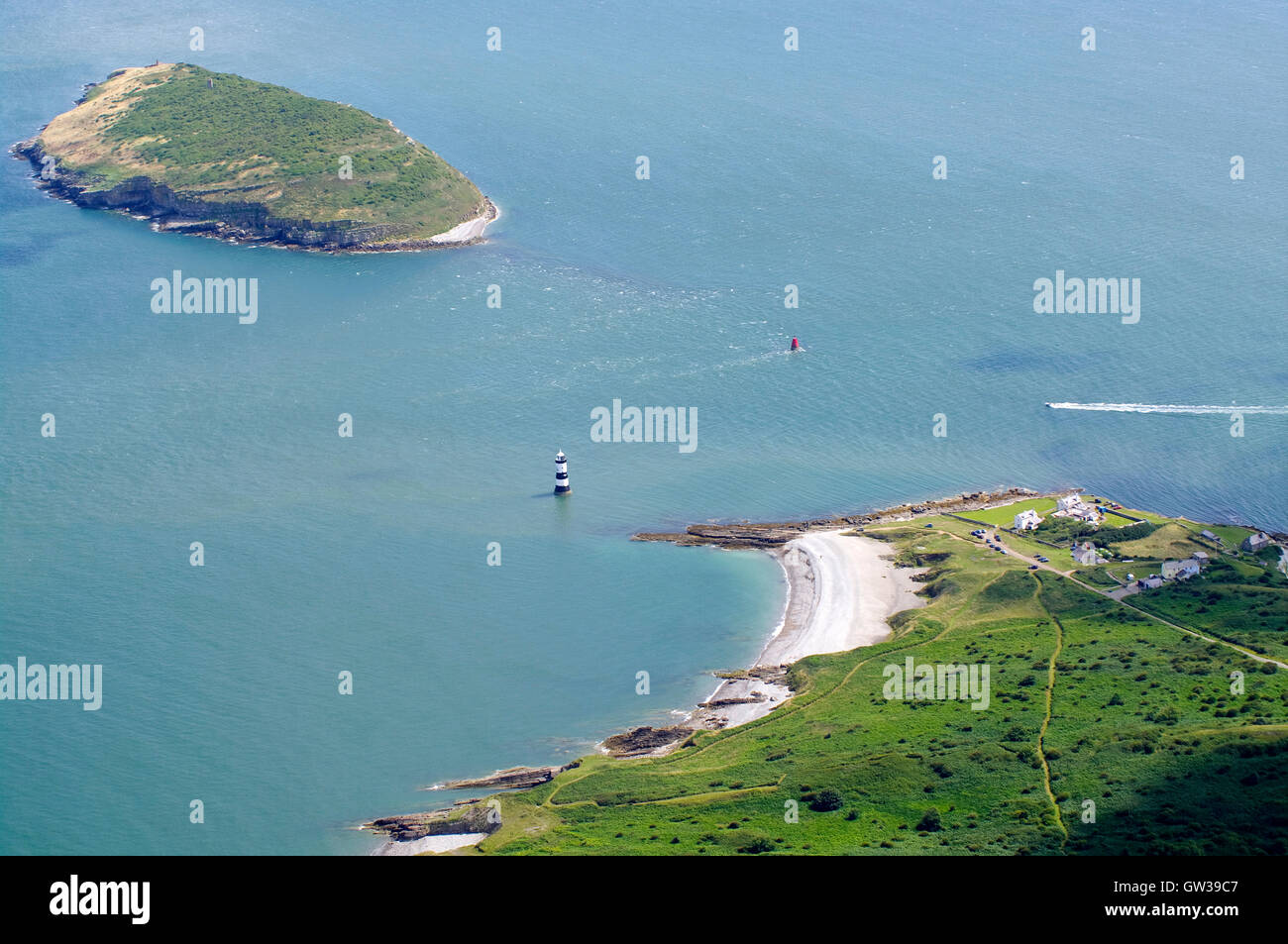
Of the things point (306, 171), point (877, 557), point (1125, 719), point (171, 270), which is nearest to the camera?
point (1125, 719)

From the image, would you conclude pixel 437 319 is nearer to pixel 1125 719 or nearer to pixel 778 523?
pixel 778 523

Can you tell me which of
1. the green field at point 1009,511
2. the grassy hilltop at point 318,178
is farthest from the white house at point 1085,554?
the grassy hilltop at point 318,178

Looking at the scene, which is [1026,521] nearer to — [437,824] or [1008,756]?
[1008,756]

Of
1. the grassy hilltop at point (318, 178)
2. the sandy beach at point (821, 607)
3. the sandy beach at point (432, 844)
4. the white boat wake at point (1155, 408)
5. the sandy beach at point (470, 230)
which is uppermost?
the grassy hilltop at point (318, 178)

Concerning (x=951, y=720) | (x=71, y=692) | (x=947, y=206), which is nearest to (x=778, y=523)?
(x=951, y=720)

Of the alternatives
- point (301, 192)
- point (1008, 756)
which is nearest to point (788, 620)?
point (1008, 756)

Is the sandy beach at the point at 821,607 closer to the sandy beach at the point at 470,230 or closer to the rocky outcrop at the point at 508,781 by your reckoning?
the rocky outcrop at the point at 508,781
